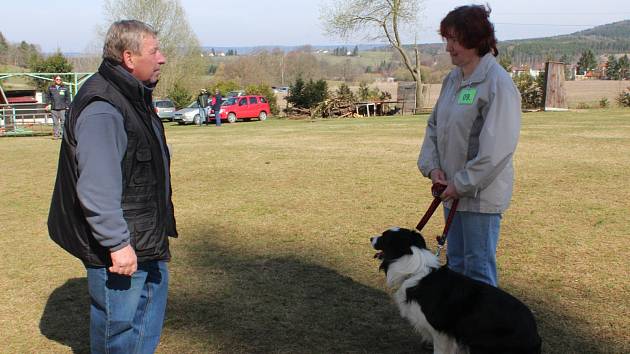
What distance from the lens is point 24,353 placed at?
12.5 feet

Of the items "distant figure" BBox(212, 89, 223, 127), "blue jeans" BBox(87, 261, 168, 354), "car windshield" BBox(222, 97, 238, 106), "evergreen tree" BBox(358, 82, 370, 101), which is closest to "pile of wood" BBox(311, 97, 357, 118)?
"evergreen tree" BBox(358, 82, 370, 101)

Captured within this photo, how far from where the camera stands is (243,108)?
3188 cm

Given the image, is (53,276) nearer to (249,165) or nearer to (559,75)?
(249,165)

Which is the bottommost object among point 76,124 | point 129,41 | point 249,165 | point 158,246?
point 249,165

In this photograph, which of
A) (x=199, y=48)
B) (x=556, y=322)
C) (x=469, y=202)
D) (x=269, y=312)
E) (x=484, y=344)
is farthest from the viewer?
(x=199, y=48)

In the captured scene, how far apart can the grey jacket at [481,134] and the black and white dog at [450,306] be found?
0.43 m

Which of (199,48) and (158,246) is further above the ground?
(199,48)

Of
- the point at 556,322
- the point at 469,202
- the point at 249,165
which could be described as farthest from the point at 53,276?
the point at 249,165

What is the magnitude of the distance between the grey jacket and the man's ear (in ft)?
6.02

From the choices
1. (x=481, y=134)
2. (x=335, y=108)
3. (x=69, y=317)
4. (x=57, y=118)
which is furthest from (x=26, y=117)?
(x=481, y=134)

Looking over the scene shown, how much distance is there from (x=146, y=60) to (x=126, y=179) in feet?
1.88

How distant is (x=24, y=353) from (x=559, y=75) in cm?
3109

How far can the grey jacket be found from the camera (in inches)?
122

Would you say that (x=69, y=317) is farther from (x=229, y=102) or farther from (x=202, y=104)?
(x=229, y=102)
